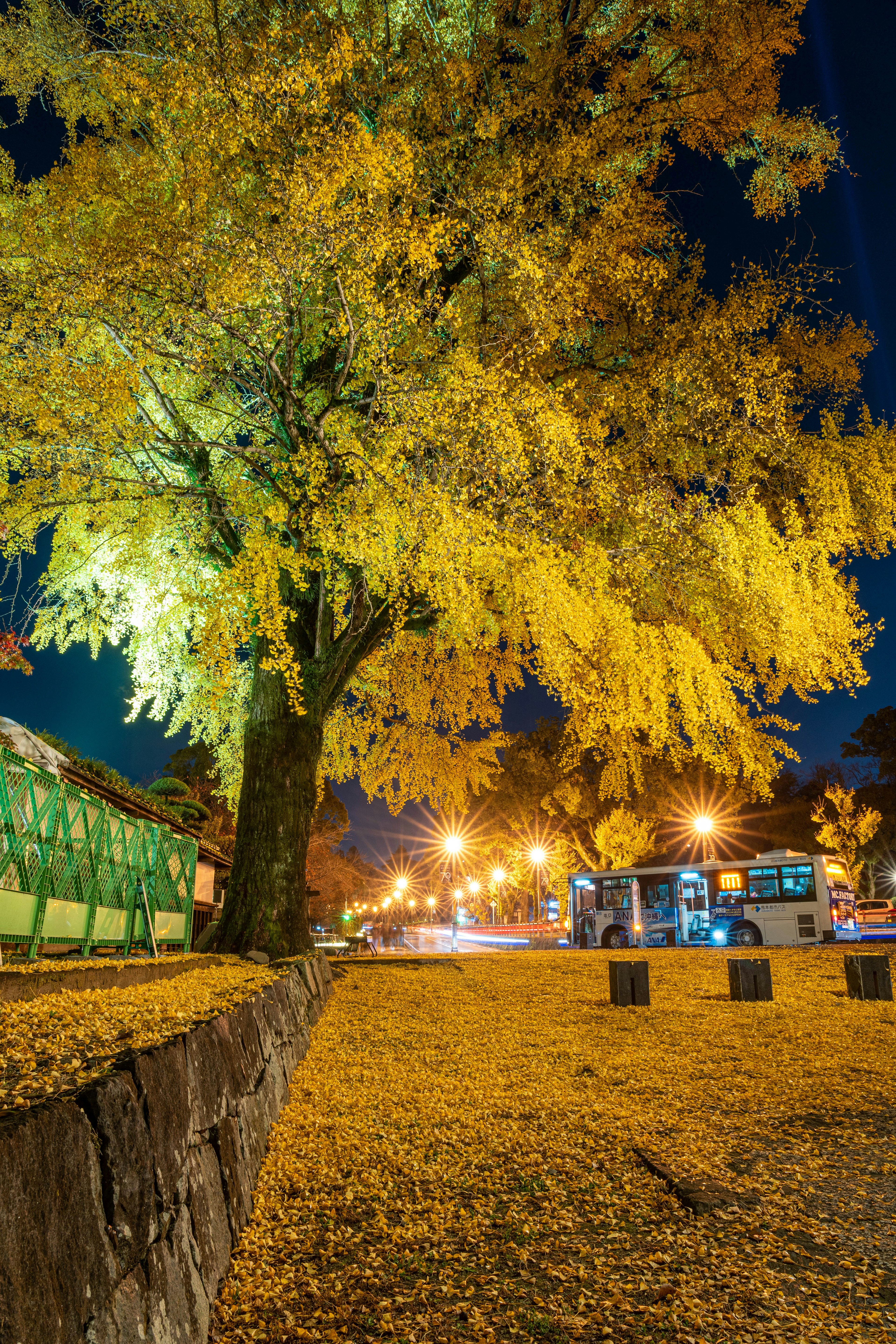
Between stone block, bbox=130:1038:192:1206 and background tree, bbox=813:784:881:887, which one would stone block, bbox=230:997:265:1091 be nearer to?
stone block, bbox=130:1038:192:1206

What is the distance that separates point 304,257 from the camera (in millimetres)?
8633

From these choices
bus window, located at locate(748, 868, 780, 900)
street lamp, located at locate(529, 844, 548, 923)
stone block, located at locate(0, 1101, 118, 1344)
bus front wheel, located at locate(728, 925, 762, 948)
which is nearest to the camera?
stone block, located at locate(0, 1101, 118, 1344)

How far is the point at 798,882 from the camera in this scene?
73.9ft

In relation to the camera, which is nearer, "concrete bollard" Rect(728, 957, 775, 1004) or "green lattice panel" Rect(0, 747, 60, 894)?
"green lattice panel" Rect(0, 747, 60, 894)

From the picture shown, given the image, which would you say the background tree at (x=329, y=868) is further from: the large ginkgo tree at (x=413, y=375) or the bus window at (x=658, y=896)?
the large ginkgo tree at (x=413, y=375)

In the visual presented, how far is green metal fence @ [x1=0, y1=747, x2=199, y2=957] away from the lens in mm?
6656

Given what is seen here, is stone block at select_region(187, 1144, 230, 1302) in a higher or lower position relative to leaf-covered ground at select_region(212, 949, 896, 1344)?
higher

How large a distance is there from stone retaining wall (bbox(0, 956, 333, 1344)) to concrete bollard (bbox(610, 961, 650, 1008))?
20.6 ft

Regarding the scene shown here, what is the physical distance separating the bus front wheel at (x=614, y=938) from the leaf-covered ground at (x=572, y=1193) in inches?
848

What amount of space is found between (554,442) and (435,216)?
366 centimetres

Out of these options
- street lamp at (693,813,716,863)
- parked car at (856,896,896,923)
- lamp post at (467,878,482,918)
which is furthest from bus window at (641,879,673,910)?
lamp post at (467,878,482,918)

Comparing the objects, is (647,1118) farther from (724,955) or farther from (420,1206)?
(724,955)

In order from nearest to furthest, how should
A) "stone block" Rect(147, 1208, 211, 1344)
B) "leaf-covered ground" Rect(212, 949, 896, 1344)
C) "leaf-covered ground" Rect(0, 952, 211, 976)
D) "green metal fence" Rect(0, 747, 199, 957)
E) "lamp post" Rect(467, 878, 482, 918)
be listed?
1. "stone block" Rect(147, 1208, 211, 1344)
2. "leaf-covered ground" Rect(212, 949, 896, 1344)
3. "leaf-covered ground" Rect(0, 952, 211, 976)
4. "green metal fence" Rect(0, 747, 199, 957)
5. "lamp post" Rect(467, 878, 482, 918)

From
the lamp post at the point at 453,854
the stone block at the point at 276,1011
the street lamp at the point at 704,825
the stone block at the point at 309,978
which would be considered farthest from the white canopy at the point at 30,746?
the street lamp at the point at 704,825
